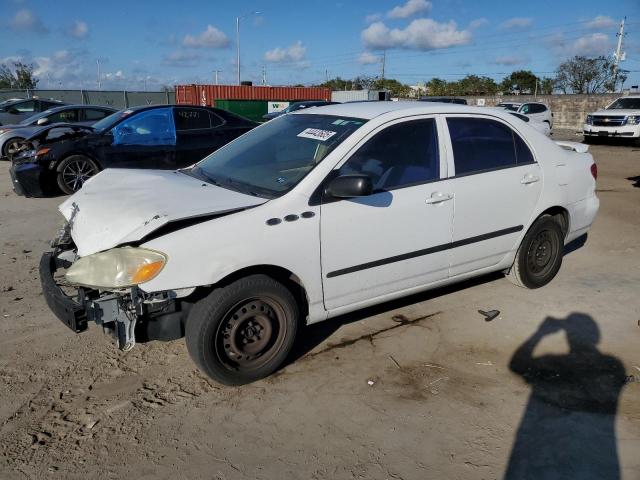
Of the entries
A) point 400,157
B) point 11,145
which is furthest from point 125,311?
point 11,145

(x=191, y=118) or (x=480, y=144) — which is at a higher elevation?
(x=191, y=118)

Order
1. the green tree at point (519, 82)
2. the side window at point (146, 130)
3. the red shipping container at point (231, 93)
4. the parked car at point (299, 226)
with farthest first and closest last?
1. the green tree at point (519, 82)
2. the red shipping container at point (231, 93)
3. the side window at point (146, 130)
4. the parked car at point (299, 226)

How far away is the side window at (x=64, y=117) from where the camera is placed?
1298 cm

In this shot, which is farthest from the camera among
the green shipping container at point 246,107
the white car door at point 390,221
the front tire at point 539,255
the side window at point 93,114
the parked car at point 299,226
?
the green shipping container at point 246,107

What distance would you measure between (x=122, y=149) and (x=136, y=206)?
20.1ft

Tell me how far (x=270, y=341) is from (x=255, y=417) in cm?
51

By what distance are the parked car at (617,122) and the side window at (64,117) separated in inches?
701

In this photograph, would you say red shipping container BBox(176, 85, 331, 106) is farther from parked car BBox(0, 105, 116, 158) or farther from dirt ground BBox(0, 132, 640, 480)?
dirt ground BBox(0, 132, 640, 480)

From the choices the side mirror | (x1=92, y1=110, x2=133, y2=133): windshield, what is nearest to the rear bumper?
(x1=92, y1=110, x2=133, y2=133): windshield

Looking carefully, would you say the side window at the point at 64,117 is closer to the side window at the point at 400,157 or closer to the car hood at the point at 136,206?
the car hood at the point at 136,206

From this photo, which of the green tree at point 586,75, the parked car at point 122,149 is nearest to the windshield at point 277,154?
the parked car at point 122,149

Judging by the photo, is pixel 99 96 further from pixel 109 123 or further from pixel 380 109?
pixel 380 109

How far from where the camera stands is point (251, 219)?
3193mm

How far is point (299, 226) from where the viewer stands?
10.9 feet
